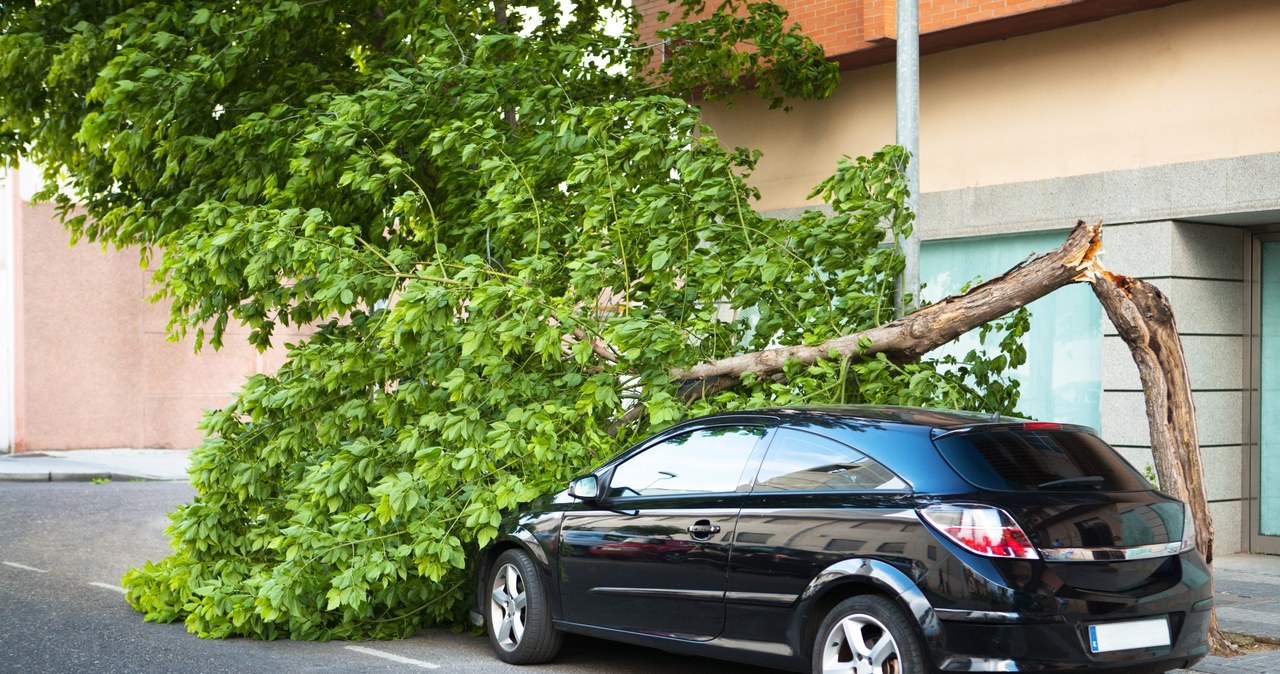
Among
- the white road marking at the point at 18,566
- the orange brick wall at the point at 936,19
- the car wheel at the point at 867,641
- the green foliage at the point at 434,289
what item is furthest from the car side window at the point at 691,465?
the orange brick wall at the point at 936,19

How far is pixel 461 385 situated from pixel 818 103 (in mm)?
7466

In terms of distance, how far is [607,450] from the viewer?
Answer: 8188 mm

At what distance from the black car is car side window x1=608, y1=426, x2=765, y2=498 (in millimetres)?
11

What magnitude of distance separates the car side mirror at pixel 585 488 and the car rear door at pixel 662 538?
0.19ft

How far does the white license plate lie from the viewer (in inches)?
219

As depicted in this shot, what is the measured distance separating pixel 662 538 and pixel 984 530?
73.0 inches

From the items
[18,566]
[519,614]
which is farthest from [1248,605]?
[18,566]

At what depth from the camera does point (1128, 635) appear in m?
5.65

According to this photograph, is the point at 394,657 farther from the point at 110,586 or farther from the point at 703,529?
the point at 110,586

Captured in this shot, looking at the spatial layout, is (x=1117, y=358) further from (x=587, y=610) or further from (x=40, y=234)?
(x=40, y=234)

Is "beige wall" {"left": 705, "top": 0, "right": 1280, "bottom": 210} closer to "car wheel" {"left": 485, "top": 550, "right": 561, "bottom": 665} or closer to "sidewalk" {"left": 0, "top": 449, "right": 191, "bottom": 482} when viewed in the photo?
"car wheel" {"left": 485, "top": 550, "right": 561, "bottom": 665}

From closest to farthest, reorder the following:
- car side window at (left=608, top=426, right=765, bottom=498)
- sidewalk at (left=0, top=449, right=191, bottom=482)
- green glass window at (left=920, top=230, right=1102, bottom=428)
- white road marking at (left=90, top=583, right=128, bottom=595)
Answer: car side window at (left=608, top=426, right=765, bottom=498) < white road marking at (left=90, top=583, right=128, bottom=595) < green glass window at (left=920, top=230, right=1102, bottom=428) < sidewalk at (left=0, top=449, right=191, bottom=482)

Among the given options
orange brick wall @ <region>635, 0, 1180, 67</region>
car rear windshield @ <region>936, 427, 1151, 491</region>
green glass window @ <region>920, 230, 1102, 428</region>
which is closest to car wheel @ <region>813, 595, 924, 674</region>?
car rear windshield @ <region>936, 427, 1151, 491</region>

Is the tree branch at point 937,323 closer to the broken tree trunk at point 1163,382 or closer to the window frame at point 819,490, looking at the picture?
the broken tree trunk at point 1163,382
